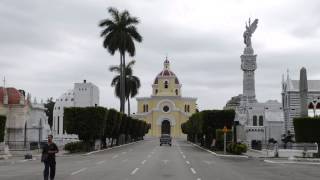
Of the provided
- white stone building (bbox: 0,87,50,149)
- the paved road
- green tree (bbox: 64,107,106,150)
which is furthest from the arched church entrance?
the paved road

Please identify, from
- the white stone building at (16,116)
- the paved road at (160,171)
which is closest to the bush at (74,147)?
the white stone building at (16,116)

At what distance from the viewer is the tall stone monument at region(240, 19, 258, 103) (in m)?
86.6

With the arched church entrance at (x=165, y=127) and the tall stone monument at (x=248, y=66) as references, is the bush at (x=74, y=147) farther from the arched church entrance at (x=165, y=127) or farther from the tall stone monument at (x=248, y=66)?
the arched church entrance at (x=165, y=127)

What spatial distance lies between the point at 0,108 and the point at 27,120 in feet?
16.2

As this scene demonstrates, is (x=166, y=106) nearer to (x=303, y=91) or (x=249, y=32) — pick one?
(x=249, y=32)

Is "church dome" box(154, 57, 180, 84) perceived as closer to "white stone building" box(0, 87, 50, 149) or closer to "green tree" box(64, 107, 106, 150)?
"white stone building" box(0, 87, 50, 149)

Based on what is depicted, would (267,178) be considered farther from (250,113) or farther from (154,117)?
(154,117)

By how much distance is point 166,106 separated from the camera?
151m

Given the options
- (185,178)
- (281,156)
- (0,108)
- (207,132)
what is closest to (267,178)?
(185,178)

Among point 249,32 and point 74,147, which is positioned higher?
point 249,32

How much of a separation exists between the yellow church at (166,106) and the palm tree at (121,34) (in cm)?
6859

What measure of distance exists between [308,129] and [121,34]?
39599 millimetres

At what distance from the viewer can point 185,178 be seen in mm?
22656

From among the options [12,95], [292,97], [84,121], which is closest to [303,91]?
[84,121]
